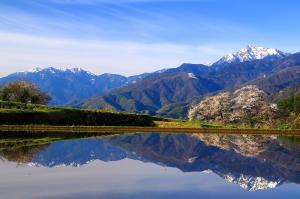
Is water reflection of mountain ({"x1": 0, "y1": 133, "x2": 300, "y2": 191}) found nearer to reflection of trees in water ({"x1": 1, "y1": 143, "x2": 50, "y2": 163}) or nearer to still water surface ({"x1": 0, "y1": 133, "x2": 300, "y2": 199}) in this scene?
still water surface ({"x1": 0, "y1": 133, "x2": 300, "y2": 199})

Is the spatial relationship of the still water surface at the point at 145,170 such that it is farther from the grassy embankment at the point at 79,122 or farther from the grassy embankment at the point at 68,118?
the grassy embankment at the point at 68,118

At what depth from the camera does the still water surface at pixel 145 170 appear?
119ft

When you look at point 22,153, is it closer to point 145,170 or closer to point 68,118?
point 145,170

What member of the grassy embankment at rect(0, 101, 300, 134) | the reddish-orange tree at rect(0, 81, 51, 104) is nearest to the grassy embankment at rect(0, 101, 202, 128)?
the grassy embankment at rect(0, 101, 300, 134)

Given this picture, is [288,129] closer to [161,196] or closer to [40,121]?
[40,121]

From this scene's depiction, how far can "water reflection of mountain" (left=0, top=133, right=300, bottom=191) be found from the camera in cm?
4969

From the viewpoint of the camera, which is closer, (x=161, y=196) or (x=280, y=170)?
(x=161, y=196)

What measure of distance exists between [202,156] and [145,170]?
1852 cm

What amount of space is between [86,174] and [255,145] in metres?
44.4

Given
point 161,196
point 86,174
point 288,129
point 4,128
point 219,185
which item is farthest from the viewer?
point 288,129

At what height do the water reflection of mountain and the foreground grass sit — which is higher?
the foreground grass

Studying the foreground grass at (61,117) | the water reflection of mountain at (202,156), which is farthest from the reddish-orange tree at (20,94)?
the water reflection of mountain at (202,156)

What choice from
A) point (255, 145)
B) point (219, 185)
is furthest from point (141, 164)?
point (255, 145)

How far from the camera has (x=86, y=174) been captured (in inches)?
1799
